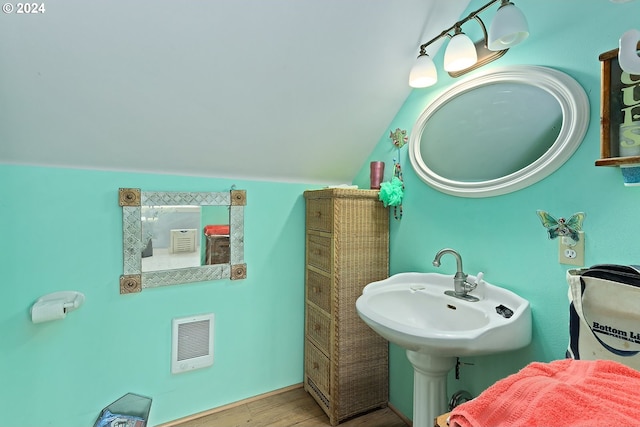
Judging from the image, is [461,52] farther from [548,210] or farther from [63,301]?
[63,301]

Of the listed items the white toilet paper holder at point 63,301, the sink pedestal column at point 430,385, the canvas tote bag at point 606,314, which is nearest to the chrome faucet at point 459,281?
the sink pedestal column at point 430,385

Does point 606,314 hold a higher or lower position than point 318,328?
higher

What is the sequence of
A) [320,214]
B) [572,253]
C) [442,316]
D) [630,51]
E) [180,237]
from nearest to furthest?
[630,51]
[572,253]
[442,316]
[180,237]
[320,214]

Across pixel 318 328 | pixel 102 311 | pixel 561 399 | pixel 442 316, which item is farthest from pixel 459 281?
pixel 102 311

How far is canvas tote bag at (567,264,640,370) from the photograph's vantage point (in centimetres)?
73

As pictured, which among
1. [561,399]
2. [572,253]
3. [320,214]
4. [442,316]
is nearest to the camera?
[561,399]

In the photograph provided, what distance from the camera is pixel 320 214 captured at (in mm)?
1707

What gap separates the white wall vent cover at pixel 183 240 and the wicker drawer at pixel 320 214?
71cm

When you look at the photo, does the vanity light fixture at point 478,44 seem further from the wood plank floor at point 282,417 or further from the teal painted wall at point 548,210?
the wood plank floor at point 282,417

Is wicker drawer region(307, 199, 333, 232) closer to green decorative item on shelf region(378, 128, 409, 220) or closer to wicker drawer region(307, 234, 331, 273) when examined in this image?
wicker drawer region(307, 234, 331, 273)

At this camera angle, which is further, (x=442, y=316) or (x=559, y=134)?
(x=442, y=316)

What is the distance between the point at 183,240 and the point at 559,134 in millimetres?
1793

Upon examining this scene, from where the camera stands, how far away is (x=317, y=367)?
1.74m

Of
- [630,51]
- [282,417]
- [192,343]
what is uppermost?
[630,51]
